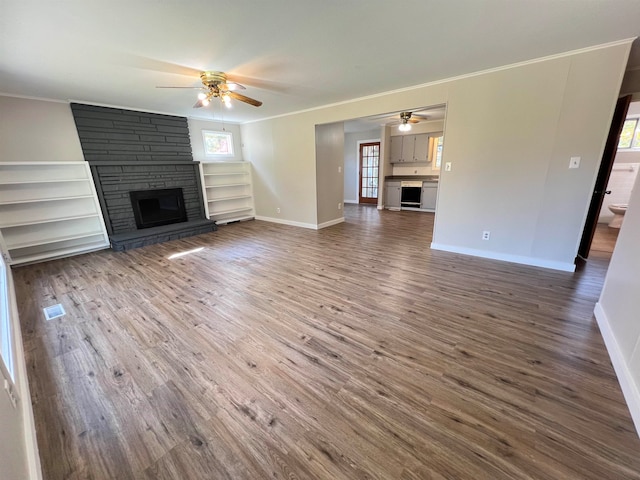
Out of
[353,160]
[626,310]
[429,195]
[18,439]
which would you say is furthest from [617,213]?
[18,439]

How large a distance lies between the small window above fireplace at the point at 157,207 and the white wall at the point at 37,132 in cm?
106

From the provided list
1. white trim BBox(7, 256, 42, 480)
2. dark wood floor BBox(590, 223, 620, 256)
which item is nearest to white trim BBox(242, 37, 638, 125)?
dark wood floor BBox(590, 223, 620, 256)

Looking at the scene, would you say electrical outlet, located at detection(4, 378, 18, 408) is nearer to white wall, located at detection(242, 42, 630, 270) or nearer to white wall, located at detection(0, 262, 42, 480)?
white wall, located at detection(0, 262, 42, 480)

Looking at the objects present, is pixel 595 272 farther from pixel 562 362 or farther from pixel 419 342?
pixel 419 342

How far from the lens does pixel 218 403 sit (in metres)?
1.52

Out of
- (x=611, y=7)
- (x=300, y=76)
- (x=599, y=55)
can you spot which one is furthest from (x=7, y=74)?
(x=599, y=55)

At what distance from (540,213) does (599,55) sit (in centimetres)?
166

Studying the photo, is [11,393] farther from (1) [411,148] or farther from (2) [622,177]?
(2) [622,177]

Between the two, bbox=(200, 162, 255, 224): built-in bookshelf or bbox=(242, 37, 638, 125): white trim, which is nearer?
bbox=(242, 37, 638, 125): white trim

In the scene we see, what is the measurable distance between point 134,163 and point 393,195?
6433mm

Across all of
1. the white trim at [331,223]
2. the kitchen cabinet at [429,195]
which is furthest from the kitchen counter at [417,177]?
the white trim at [331,223]

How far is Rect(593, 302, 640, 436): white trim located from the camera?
54.2 inches

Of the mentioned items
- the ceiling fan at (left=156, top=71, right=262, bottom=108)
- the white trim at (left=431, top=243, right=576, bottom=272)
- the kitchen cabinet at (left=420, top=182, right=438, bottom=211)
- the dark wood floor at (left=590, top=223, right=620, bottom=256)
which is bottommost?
the dark wood floor at (left=590, top=223, right=620, bottom=256)

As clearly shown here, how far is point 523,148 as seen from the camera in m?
3.12
